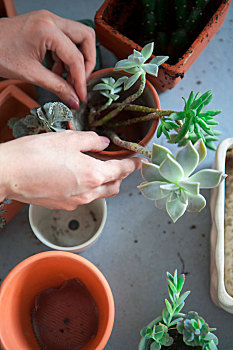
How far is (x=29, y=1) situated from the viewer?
0.92 meters

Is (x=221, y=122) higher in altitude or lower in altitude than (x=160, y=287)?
higher

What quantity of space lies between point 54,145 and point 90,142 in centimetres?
7

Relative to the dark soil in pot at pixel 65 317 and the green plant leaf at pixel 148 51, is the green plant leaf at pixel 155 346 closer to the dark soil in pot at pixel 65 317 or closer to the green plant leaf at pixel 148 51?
the dark soil in pot at pixel 65 317

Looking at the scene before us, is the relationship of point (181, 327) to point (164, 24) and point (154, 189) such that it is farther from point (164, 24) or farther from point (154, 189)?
point (164, 24)

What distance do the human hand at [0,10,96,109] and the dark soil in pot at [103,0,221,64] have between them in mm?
134

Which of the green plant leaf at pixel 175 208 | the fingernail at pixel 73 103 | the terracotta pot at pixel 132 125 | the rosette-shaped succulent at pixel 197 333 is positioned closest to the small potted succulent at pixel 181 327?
the rosette-shaped succulent at pixel 197 333

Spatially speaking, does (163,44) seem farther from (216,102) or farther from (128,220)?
(128,220)

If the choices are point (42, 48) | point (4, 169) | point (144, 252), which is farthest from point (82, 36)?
point (144, 252)

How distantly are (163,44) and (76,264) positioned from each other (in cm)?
50

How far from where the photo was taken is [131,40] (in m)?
0.74

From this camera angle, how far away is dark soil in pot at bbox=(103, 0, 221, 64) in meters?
0.76

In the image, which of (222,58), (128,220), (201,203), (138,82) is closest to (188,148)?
(201,203)

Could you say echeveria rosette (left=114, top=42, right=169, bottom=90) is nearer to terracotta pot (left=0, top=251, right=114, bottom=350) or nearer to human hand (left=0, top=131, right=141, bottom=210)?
human hand (left=0, top=131, right=141, bottom=210)

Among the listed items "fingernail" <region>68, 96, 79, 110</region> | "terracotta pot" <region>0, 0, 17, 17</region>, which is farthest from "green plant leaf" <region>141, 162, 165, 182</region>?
"terracotta pot" <region>0, 0, 17, 17</region>
